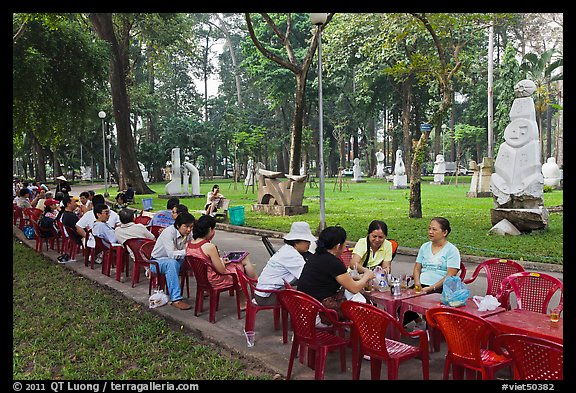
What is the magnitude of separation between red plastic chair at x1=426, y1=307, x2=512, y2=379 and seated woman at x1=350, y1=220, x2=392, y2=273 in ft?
5.66

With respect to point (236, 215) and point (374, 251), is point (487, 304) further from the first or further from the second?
point (236, 215)

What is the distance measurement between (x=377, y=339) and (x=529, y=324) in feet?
3.78

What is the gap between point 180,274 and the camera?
6.66 meters

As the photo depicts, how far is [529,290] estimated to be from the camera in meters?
4.43

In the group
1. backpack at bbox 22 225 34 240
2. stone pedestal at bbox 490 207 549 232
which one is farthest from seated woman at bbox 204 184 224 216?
stone pedestal at bbox 490 207 549 232

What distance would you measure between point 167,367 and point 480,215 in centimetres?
1195

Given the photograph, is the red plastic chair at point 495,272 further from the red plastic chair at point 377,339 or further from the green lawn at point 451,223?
the red plastic chair at point 377,339

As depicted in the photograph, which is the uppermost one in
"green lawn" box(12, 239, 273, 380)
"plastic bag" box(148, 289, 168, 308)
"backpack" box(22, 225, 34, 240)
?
"backpack" box(22, 225, 34, 240)

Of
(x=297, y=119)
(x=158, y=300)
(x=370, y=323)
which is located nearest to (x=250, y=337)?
(x=370, y=323)

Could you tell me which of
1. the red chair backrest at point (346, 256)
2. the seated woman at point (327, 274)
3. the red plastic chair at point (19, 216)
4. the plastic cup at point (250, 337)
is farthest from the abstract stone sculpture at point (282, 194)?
the seated woman at point (327, 274)

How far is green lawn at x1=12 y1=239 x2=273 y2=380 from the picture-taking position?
4.37 metres

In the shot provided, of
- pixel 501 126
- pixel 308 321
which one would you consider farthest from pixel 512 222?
pixel 501 126

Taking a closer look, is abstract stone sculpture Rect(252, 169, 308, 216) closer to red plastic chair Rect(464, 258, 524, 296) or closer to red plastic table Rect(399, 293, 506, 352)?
red plastic chair Rect(464, 258, 524, 296)
